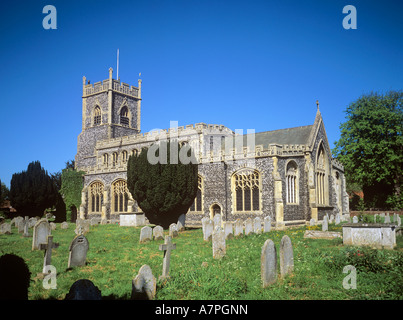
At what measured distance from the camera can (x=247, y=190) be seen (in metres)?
24.2

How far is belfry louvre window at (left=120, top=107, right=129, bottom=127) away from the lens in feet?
136

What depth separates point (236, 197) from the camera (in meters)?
24.8

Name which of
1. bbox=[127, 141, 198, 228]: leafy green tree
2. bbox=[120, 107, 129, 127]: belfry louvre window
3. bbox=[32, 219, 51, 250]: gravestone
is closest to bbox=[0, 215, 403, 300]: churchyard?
bbox=[32, 219, 51, 250]: gravestone

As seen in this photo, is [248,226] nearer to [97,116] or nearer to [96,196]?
[96,196]

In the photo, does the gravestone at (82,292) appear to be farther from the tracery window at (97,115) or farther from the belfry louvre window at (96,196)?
the tracery window at (97,115)

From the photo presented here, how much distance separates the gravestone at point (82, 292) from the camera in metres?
4.82

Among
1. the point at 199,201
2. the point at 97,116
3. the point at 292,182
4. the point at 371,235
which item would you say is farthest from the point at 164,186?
the point at 97,116

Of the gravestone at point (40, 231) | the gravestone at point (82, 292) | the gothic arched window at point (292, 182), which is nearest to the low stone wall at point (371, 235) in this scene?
the gravestone at point (82, 292)

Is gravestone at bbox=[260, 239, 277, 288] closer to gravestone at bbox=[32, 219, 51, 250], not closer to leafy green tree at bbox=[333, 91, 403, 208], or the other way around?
gravestone at bbox=[32, 219, 51, 250]

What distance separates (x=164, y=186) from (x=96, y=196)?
15204 millimetres

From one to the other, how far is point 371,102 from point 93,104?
30964 mm

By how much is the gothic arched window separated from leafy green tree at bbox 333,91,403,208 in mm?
11715
